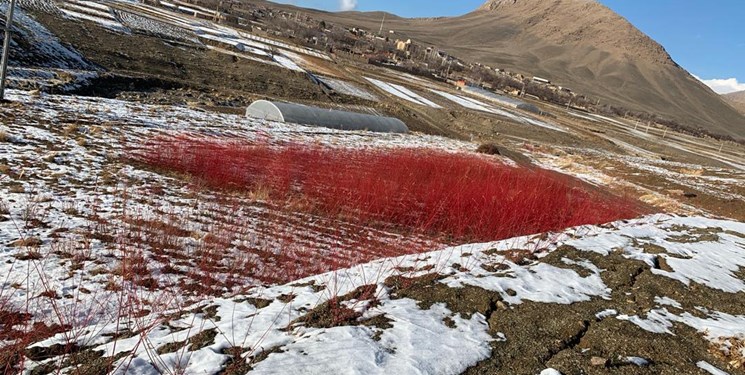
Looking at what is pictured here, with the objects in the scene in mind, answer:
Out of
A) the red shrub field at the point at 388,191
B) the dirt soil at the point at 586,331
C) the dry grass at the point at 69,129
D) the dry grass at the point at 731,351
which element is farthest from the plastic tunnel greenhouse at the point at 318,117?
the dry grass at the point at 731,351

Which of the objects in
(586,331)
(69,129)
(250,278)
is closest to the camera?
(586,331)

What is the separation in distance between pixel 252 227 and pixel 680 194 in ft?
69.2

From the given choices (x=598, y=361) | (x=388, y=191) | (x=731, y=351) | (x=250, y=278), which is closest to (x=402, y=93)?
(x=388, y=191)

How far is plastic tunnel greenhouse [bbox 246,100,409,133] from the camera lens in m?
23.6

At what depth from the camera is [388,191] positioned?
40.2 ft

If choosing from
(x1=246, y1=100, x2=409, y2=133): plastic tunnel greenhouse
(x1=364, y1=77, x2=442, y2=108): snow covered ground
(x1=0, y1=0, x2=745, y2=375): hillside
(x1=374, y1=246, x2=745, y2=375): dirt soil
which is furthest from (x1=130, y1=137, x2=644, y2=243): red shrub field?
(x1=364, y1=77, x2=442, y2=108): snow covered ground

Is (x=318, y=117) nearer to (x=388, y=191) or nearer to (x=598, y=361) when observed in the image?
(x=388, y=191)

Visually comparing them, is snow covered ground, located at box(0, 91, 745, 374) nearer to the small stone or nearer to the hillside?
the hillside

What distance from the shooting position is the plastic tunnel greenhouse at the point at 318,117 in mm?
23578

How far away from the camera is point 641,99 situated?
182 m

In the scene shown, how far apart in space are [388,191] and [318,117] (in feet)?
47.4

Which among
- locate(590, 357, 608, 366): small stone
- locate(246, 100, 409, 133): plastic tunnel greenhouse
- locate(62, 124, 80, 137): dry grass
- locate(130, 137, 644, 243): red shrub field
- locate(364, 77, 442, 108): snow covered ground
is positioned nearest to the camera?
locate(590, 357, 608, 366): small stone

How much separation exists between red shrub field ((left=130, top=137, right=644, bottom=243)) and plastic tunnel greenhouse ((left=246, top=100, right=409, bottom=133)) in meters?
7.53

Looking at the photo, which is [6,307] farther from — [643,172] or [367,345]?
[643,172]
